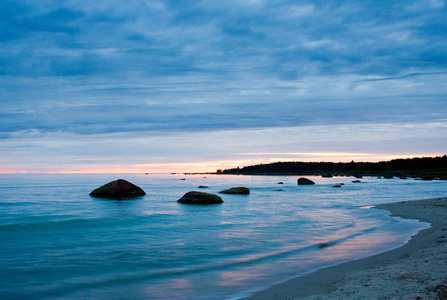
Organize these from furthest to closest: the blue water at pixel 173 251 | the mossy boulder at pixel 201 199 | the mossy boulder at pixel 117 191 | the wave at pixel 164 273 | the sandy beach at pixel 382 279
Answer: the mossy boulder at pixel 117 191 < the mossy boulder at pixel 201 199 < the wave at pixel 164 273 < the blue water at pixel 173 251 < the sandy beach at pixel 382 279

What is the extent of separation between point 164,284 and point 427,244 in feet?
31.5

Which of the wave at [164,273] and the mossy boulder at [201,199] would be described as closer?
the wave at [164,273]

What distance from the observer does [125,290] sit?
880cm

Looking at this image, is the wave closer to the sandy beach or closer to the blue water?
the blue water

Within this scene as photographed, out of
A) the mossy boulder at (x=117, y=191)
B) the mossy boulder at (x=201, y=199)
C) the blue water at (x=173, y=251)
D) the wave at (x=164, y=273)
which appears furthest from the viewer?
the mossy boulder at (x=117, y=191)

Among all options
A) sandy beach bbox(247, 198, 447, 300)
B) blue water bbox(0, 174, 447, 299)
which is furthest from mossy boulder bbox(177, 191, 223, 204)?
sandy beach bbox(247, 198, 447, 300)

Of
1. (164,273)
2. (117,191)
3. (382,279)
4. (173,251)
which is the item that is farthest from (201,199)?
(382,279)

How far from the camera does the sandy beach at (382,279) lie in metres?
6.68

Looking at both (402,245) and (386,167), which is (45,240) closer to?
(402,245)

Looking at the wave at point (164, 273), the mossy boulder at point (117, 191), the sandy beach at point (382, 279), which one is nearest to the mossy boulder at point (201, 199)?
the mossy boulder at point (117, 191)

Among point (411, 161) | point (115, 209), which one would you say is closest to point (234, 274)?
point (115, 209)

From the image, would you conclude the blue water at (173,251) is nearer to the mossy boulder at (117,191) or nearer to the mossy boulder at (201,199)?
the mossy boulder at (201,199)

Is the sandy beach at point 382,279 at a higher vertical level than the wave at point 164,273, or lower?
higher

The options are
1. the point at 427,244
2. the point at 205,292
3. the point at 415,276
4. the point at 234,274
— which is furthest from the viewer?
the point at 427,244
